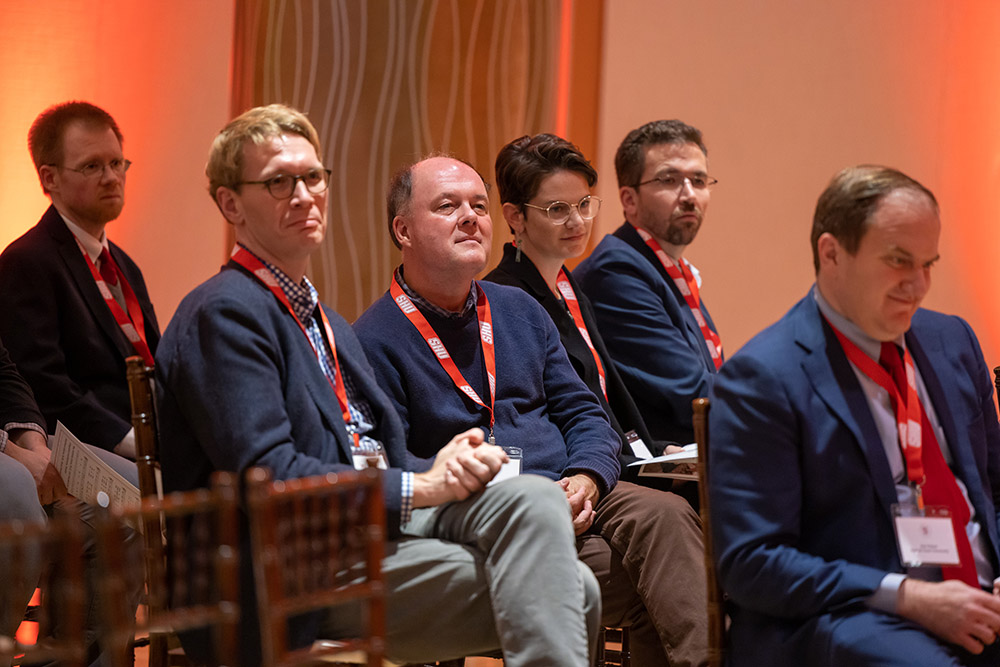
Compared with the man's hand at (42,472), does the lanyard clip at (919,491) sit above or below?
above

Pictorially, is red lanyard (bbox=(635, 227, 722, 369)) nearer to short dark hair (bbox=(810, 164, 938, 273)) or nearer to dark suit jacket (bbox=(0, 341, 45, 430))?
short dark hair (bbox=(810, 164, 938, 273))

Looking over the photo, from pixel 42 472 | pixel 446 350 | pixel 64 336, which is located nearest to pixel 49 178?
pixel 64 336

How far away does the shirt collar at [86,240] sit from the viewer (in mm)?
3424

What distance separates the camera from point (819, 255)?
6.85 feet

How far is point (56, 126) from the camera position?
140 inches

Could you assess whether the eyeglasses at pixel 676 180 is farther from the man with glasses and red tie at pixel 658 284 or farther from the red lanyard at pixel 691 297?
the red lanyard at pixel 691 297

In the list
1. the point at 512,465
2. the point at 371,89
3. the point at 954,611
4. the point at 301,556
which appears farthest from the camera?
the point at 371,89

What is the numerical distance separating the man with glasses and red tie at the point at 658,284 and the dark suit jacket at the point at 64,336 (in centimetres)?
147

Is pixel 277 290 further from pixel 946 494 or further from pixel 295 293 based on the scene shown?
pixel 946 494

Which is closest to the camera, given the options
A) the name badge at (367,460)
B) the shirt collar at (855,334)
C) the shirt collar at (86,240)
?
the shirt collar at (855,334)

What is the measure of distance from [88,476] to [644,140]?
2314 mm

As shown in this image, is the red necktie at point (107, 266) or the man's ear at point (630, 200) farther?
the man's ear at point (630, 200)

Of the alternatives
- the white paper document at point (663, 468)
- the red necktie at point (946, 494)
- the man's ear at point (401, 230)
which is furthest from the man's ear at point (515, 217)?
the red necktie at point (946, 494)

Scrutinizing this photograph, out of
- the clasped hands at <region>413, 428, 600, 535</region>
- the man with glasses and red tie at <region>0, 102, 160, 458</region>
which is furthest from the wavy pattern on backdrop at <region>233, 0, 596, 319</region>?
the clasped hands at <region>413, 428, 600, 535</region>
